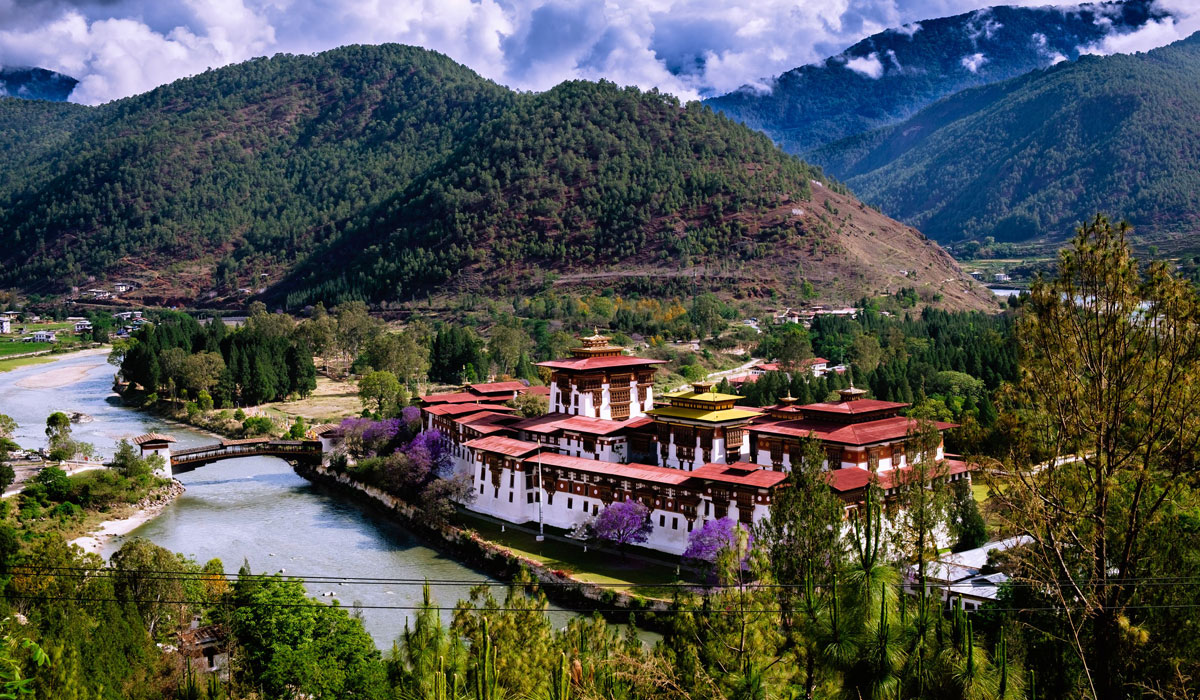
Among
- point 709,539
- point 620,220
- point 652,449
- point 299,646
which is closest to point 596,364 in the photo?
point 652,449

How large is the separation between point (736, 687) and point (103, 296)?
174 m

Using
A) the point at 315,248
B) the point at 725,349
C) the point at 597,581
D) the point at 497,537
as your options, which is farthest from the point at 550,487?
the point at 315,248

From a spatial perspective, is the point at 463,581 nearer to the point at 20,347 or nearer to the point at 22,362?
the point at 22,362

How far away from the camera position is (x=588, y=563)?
38469 millimetres

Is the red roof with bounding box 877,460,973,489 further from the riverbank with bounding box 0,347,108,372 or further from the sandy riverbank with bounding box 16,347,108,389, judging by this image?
the riverbank with bounding box 0,347,108,372

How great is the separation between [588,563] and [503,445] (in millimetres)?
9429

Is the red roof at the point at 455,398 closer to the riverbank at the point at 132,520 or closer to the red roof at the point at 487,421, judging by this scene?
the red roof at the point at 487,421

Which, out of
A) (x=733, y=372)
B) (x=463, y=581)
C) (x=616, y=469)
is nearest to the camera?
(x=463, y=581)

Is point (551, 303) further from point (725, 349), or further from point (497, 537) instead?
point (497, 537)

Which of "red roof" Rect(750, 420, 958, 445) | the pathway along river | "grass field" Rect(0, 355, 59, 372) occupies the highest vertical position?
"red roof" Rect(750, 420, 958, 445)

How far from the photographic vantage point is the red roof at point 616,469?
131ft

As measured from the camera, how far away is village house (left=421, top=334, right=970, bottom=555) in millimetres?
38844

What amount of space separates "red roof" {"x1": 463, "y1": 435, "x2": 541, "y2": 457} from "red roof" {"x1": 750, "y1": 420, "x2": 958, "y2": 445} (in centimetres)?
990

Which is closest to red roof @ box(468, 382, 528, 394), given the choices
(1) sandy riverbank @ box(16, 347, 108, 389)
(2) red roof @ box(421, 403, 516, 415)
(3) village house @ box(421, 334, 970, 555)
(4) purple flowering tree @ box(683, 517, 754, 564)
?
(2) red roof @ box(421, 403, 516, 415)
